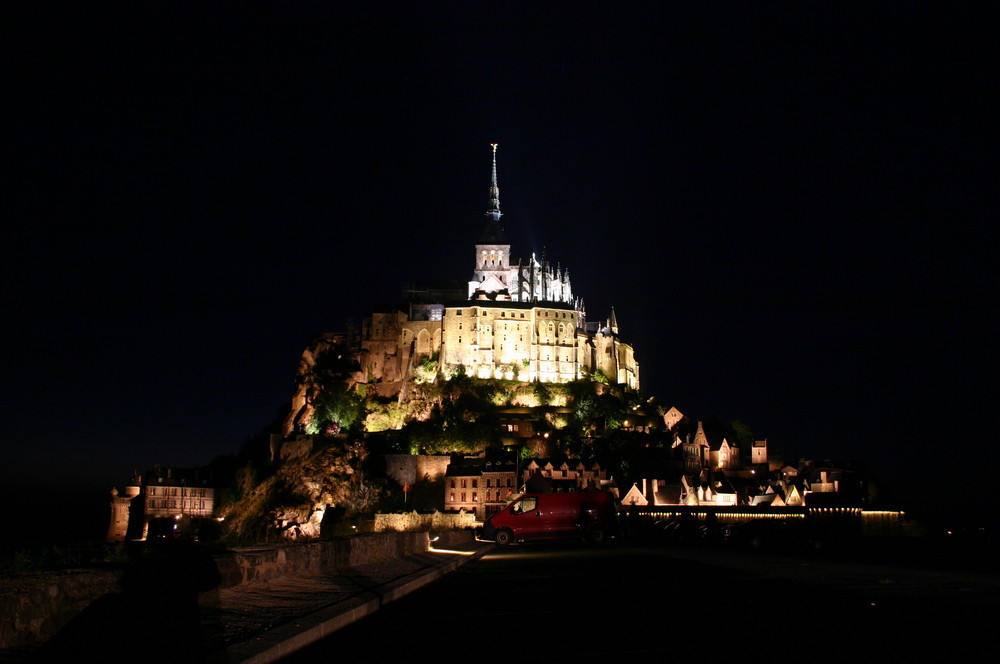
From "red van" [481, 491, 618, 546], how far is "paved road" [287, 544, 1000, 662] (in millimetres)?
13071

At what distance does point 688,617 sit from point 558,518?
20.8 meters

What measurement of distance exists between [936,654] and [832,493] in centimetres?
8939

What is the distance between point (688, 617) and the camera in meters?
10.7

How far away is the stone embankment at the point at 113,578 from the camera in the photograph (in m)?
7.08

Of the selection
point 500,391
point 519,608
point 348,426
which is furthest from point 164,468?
point 519,608

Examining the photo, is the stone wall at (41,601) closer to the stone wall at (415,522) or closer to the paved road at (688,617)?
the paved road at (688,617)

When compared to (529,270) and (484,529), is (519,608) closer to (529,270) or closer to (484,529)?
(484,529)

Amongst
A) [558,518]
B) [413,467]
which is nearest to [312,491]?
[413,467]

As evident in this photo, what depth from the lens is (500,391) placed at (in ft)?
344

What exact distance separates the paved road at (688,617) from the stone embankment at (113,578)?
5.65 ft

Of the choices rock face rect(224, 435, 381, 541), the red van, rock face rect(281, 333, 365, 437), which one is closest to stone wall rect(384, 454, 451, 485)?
rock face rect(224, 435, 381, 541)

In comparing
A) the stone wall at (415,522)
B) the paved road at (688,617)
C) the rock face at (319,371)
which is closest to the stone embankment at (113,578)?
the paved road at (688,617)

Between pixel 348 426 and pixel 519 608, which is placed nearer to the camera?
pixel 519 608

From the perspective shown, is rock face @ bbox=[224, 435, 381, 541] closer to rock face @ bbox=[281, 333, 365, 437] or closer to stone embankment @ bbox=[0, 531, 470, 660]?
rock face @ bbox=[281, 333, 365, 437]
